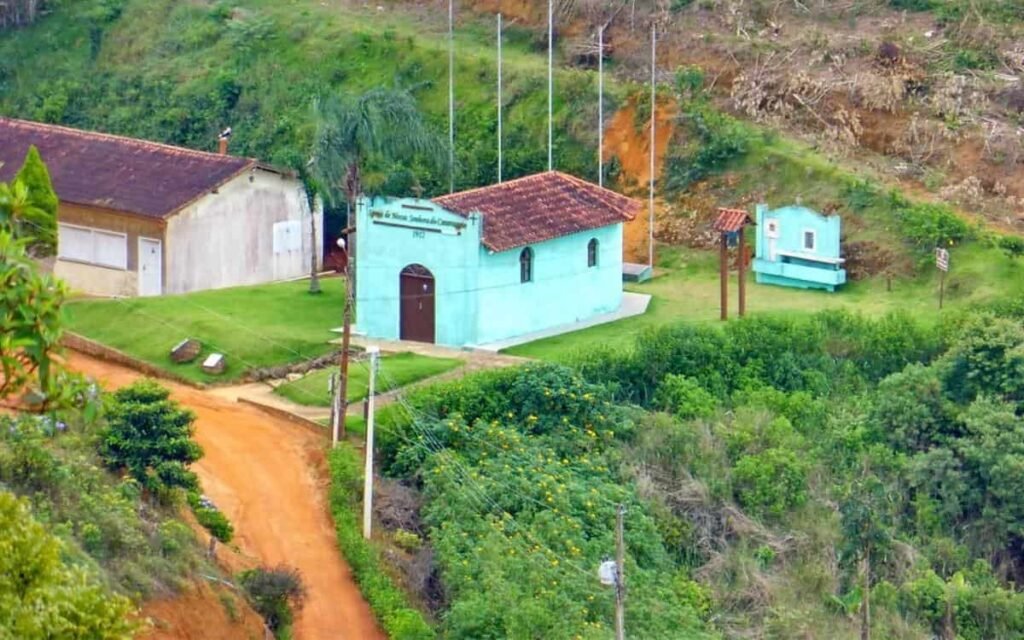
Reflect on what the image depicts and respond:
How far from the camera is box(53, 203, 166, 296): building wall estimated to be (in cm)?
3822

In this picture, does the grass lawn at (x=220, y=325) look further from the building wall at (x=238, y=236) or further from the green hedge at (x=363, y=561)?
the green hedge at (x=363, y=561)

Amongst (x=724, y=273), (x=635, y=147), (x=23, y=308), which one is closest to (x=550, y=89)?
(x=635, y=147)

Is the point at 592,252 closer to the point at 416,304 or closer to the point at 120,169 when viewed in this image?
the point at 416,304

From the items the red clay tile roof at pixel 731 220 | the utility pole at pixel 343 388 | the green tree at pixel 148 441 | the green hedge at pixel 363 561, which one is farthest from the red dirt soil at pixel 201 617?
the red clay tile roof at pixel 731 220

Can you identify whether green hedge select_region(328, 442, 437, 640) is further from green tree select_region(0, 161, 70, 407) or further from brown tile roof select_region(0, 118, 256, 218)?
green tree select_region(0, 161, 70, 407)

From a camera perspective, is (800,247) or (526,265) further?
(800,247)

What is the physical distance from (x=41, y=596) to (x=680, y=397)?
1993 cm

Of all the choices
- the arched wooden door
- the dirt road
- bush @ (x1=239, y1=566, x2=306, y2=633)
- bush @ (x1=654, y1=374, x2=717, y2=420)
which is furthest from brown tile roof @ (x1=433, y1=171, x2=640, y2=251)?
bush @ (x1=239, y1=566, x2=306, y2=633)

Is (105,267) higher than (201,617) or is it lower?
higher

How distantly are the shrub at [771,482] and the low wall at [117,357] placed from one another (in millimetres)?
8658

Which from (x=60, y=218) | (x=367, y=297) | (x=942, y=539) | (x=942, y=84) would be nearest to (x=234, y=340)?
(x=367, y=297)

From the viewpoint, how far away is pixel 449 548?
28.4 m

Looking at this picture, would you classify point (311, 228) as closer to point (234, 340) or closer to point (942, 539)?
point (234, 340)

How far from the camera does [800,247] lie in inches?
1547
